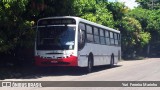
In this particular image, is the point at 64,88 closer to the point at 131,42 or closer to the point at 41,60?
the point at 41,60

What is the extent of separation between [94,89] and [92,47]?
8.08 m

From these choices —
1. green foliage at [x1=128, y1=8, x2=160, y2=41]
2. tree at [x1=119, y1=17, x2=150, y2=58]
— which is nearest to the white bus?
tree at [x1=119, y1=17, x2=150, y2=58]

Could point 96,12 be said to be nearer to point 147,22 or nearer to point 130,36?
point 130,36

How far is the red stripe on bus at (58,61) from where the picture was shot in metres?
17.1

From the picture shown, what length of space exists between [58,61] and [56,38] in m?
1.16

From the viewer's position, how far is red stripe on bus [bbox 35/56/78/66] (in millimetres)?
17062

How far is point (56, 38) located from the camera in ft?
57.2

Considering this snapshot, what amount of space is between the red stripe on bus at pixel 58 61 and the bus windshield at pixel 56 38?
1.77 ft

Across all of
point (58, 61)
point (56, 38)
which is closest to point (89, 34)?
point (56, 38)

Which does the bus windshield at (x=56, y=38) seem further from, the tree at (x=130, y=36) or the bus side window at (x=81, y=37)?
the tree at (x=130, y=36)

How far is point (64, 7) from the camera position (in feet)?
63.8

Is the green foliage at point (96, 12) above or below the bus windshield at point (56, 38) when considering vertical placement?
above

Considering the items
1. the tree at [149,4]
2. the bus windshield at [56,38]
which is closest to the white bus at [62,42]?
the bus windshield at [56,38]

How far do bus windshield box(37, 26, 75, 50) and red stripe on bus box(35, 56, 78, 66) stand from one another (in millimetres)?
539
